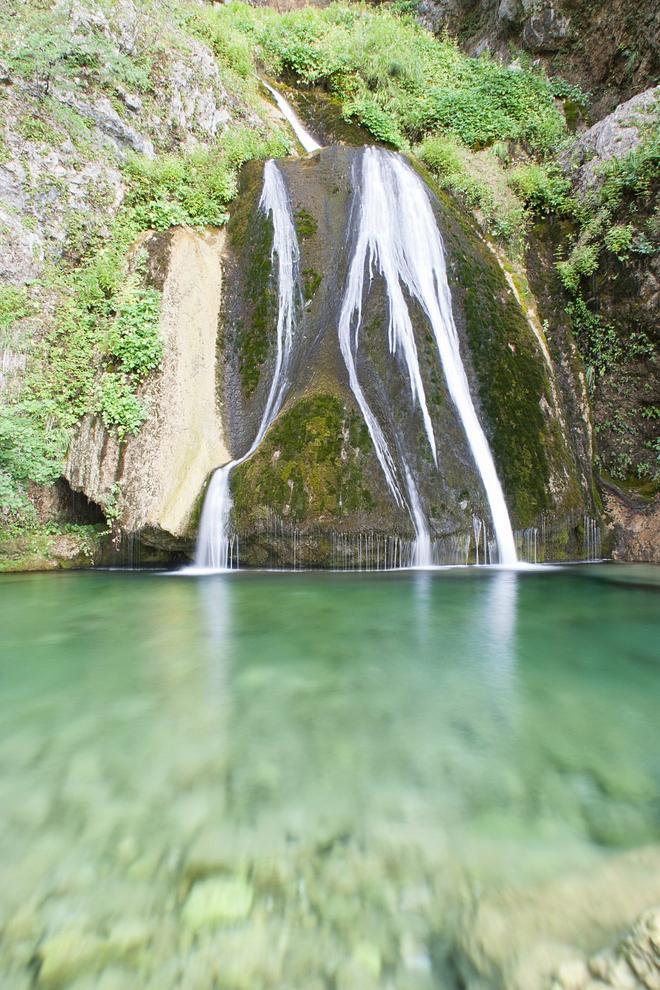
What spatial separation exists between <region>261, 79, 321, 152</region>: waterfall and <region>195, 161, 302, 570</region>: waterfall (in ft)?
11.5

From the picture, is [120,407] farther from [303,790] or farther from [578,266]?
[578,266]

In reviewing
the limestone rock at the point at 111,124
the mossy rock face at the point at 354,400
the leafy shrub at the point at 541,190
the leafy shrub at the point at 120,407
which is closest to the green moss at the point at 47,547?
the leafy shrub at the point at 120,407

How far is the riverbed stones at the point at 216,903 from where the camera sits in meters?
1.21

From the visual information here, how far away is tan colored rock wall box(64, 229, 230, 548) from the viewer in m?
6.35

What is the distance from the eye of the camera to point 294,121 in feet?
39.5

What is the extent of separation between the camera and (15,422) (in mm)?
6523

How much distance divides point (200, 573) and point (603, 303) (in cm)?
756

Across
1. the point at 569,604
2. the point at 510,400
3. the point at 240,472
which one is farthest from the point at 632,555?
the point at 240,472

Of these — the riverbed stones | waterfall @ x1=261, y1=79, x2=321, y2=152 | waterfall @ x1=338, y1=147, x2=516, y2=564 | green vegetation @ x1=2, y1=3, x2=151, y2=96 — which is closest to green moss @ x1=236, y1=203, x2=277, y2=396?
waterfall @ x1=338, y1=147, x2=516, y2=564

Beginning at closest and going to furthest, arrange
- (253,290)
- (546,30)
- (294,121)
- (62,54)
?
(253,290), (62,54), (294,121), (546,30)

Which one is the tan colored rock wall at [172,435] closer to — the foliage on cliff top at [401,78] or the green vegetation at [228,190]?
the green vegetation at [228,190]

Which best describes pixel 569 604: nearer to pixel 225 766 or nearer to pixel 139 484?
pixel 225 766

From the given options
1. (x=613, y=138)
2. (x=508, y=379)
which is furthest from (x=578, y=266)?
(x=508, y=379)

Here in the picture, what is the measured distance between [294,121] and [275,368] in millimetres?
8288
